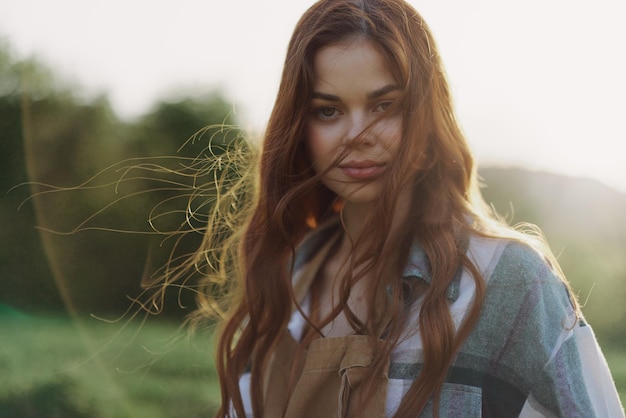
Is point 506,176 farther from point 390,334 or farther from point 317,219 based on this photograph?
point 390,334

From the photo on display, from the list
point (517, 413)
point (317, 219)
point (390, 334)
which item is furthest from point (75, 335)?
point (517, 413)

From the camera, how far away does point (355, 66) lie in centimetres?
163

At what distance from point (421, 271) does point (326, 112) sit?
1.37ft

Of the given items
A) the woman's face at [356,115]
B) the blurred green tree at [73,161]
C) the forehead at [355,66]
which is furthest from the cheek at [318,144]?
the blurred green tree at [73,161]

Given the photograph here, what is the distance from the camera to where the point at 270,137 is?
183 centimetres

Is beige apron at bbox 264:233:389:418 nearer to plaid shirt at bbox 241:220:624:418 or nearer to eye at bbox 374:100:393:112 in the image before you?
plaid shirt at bbox 241:220:624:418

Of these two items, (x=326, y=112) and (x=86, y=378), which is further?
(x=86, y=378)

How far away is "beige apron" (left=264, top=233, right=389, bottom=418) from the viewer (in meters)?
1.55

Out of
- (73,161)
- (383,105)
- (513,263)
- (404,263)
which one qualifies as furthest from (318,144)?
(73,161)

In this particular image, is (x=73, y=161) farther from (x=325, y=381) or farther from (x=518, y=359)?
(x=518, y=359)

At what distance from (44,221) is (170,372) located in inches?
28.7

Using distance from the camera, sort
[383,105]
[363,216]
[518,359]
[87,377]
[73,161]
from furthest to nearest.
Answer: [73,161] → [87,377] → [363,216] → [383,105] → [518,359]

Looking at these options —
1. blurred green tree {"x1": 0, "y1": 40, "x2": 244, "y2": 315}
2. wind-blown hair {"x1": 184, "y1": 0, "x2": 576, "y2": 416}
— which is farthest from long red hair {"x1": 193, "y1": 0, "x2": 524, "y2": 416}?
blurred green tree {"x1": 0, "y1": 40, "x2": 244, "y2": 315}

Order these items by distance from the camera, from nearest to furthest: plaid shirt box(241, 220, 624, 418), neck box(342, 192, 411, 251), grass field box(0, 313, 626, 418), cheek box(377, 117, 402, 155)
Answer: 1. plaid shirt box(241, 220, 624, 418)
2. cheek box(377, 117, 402, 155)
3. neck box(342, 192, 411, 251)
4. grass field box(0, 313, 626, 418)
